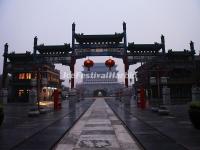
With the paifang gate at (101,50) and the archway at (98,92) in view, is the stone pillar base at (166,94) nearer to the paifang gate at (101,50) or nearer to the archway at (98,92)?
the paifang gate at (101,50)

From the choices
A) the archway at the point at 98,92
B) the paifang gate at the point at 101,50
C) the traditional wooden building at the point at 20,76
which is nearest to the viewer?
the paifang gate at the point at 101,50

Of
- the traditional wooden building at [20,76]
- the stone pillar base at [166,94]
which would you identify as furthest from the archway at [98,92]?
the stone pillar base at [166,94]

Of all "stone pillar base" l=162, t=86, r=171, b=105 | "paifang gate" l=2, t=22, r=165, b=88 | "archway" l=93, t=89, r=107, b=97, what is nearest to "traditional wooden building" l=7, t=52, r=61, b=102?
"paifang gate" l=2, t=22, r=165, b=88

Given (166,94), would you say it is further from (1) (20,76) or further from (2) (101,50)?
(1) (20,76)

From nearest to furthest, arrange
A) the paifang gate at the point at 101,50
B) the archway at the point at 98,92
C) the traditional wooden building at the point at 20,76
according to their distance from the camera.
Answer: the paifang gate at the point at 101,50
the traditional wooden building at the point at 20,76
the archway at the point at 98,92

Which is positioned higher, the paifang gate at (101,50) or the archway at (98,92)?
the paifang gate at (101,50)

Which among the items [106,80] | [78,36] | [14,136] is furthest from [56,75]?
[14,136]

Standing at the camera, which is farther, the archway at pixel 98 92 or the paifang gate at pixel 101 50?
the archway at pixel 98 92

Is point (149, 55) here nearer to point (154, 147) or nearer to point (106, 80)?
point (154, 147)

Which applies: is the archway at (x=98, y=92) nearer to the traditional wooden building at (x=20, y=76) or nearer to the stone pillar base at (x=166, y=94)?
the traditional wooden building at (x=20, y=76)

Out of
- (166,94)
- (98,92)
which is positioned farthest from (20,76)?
(98,92)

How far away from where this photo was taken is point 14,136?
39.7 feet

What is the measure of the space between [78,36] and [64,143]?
27132mm

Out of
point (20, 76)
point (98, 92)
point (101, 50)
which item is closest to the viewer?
point (101, 50)
